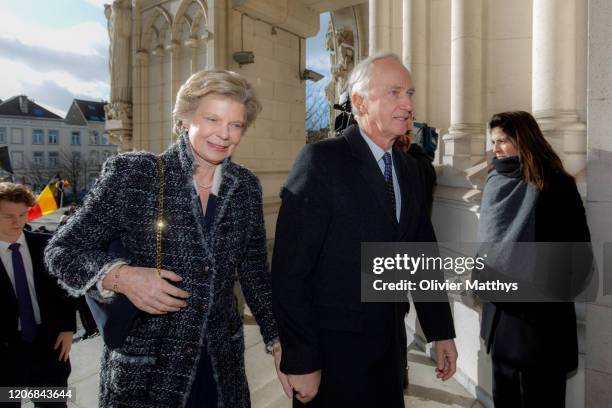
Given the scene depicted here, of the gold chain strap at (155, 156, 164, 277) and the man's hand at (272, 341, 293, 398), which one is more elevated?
the gold chain strap at (155, 156, 164, 277)

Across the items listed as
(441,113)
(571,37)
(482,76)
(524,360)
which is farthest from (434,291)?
(441,113)

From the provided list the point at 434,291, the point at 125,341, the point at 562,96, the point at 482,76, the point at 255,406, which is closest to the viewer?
the point at 125,341

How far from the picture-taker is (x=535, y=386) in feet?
6.23

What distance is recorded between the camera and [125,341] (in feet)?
4.42

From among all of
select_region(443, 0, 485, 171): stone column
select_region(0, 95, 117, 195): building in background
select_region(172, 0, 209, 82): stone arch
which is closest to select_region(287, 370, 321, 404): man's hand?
select_region(443, 0, 485, 171): stone column

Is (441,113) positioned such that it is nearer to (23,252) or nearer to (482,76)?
(482,76)

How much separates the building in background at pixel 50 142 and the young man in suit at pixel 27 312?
4893 centimetres

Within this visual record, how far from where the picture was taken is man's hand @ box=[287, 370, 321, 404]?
1435mm

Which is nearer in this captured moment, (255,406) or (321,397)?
(321,397)

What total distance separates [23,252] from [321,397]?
195cm

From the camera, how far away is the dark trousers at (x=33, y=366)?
2.22 m

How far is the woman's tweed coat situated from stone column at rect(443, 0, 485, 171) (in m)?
3.50

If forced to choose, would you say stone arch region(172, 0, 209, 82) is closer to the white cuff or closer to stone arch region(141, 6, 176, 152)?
stone arch region(141, 6, 176, 152)

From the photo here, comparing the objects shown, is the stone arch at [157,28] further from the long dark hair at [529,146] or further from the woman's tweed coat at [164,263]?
the woman's tweed coat at [164,263]
